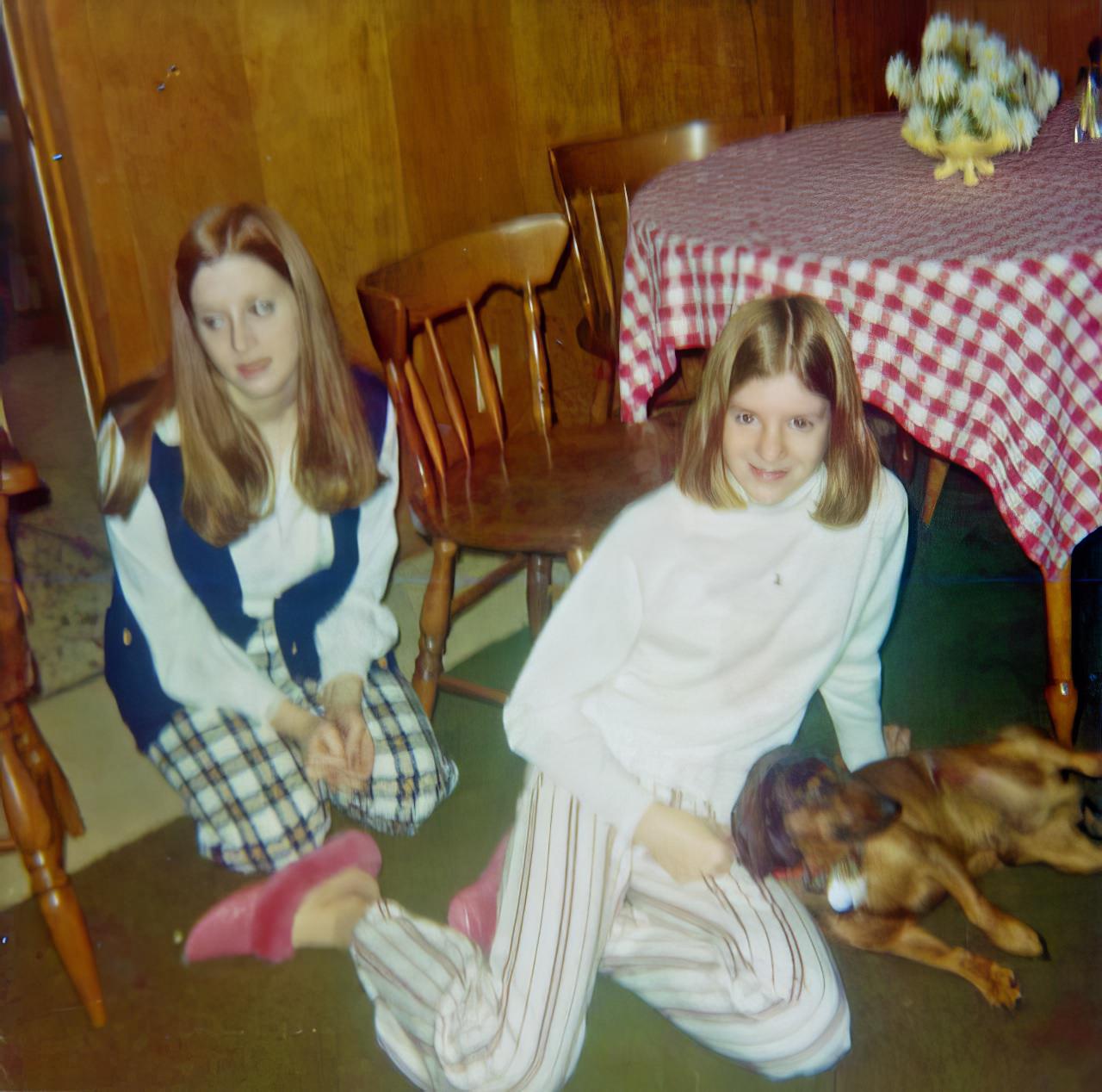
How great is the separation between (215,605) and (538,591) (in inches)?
12.8

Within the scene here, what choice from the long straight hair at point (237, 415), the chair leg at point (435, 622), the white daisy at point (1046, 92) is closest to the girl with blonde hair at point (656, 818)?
the chair leg at point (435, 622)

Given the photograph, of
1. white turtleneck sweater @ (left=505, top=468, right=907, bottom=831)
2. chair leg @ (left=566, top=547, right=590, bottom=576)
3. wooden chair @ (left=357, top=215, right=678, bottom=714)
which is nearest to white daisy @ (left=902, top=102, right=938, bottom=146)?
wooden chair @ (left=357, top=215, right=678, bottom=714)

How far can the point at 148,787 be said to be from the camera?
1039 millimetres

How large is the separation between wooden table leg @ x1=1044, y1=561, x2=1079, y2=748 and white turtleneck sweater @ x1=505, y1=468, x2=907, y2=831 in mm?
159

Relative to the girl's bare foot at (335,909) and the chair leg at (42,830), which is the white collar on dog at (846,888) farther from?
A: the chair leg at (42,830)

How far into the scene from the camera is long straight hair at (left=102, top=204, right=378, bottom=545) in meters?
0.89

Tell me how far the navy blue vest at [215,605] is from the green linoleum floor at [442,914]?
0.13 meters

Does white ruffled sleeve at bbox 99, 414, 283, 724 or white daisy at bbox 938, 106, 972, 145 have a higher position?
white daisy at bbox 938, 106, 972, 145

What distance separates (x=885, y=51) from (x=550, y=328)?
48 centimetres

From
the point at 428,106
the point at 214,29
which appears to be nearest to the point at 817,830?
the point at 428,106

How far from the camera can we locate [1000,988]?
1.09 meters

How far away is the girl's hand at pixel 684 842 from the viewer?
3.35 ft

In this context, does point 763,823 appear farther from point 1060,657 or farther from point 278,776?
point 278,776

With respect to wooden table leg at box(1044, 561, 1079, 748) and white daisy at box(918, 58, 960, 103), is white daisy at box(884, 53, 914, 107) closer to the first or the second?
white daisy at box(918, 58, 960, 103)
